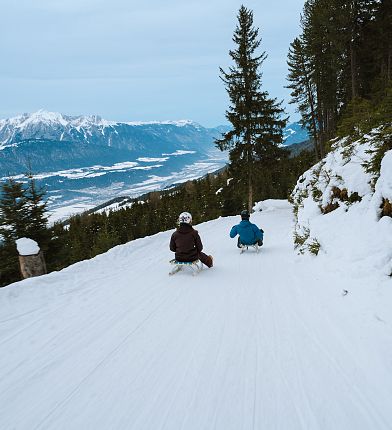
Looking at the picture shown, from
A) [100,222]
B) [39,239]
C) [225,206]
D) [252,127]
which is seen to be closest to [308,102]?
[252,127]

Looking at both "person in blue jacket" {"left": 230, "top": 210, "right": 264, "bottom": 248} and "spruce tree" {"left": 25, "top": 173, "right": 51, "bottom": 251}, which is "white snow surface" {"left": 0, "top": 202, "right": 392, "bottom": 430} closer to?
"person in blue jacket" {"left": 230, "top": 210, "right": 264, "bottom": 248}

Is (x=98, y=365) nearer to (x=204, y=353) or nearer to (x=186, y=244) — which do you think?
(x=204, y=353)

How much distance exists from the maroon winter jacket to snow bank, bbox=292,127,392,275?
9.82 ft

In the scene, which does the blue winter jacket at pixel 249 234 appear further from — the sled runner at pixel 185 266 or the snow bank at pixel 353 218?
the sled runner at pixel 185 266

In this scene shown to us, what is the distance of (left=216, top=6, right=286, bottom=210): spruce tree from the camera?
79.5ft

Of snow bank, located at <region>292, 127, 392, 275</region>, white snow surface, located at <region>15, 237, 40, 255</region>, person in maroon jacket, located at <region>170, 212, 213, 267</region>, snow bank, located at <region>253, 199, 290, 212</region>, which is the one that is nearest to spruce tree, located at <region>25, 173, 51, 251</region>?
white snow surface, located at <region>15, 237, 40, 255</region>

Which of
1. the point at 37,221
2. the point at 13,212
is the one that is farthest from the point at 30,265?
the point at 37,221

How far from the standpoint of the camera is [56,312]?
5.67 metres

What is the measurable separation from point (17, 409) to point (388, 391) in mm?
3920

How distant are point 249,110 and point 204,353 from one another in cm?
2325

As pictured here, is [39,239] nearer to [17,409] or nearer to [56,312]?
[56,312]

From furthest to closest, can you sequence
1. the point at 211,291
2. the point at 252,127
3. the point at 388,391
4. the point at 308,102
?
the point at 308,102 → the point at 252,127 → the point at 211,291 → the point at 388,391

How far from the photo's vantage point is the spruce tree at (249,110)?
2423 centimetres

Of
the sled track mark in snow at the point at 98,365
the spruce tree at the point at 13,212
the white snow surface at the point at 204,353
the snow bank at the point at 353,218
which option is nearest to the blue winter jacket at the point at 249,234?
the snow bank at the point at 353,218
